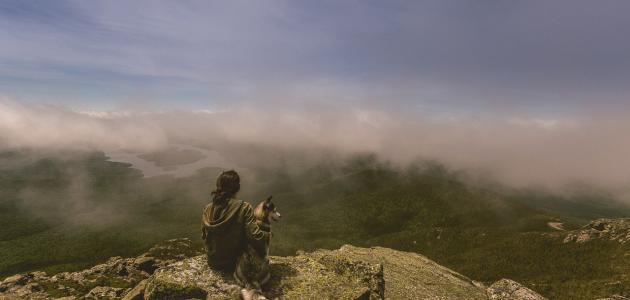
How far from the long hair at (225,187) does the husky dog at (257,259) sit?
1512 millimetres

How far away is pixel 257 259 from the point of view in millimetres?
15578

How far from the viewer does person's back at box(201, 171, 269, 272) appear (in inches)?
610

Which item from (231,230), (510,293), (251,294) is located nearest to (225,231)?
(231,230)

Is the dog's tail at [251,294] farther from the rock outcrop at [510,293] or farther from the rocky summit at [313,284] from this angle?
the rock outcrop at [510,293]

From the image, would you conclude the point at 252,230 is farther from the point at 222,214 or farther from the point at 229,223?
the point at 222,214

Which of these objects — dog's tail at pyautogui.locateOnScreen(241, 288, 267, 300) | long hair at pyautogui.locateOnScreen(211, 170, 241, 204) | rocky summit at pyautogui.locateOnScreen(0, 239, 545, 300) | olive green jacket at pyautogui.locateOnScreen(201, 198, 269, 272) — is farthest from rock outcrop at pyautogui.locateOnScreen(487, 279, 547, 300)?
long hair at pyautogui.locateOnScreen(211, 170, 241, 204)

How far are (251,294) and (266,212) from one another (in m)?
3.73

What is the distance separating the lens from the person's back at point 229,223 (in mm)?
15484

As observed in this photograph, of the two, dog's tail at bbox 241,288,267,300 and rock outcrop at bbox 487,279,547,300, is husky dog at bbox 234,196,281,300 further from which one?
rock outcrop at bbox 487,279,547,300

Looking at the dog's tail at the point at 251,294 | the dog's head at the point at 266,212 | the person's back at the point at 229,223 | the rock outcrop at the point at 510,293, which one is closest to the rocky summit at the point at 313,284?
the rock outcrop at the point at 510,293

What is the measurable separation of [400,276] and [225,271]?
2086 cm

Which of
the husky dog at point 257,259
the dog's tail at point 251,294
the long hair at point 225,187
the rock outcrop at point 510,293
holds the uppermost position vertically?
the long hair at point 225,187

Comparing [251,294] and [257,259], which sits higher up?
[257,259]

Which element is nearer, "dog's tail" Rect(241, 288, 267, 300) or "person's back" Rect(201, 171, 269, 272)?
"dog's tail" Rect(241, 288, 267, 300)
